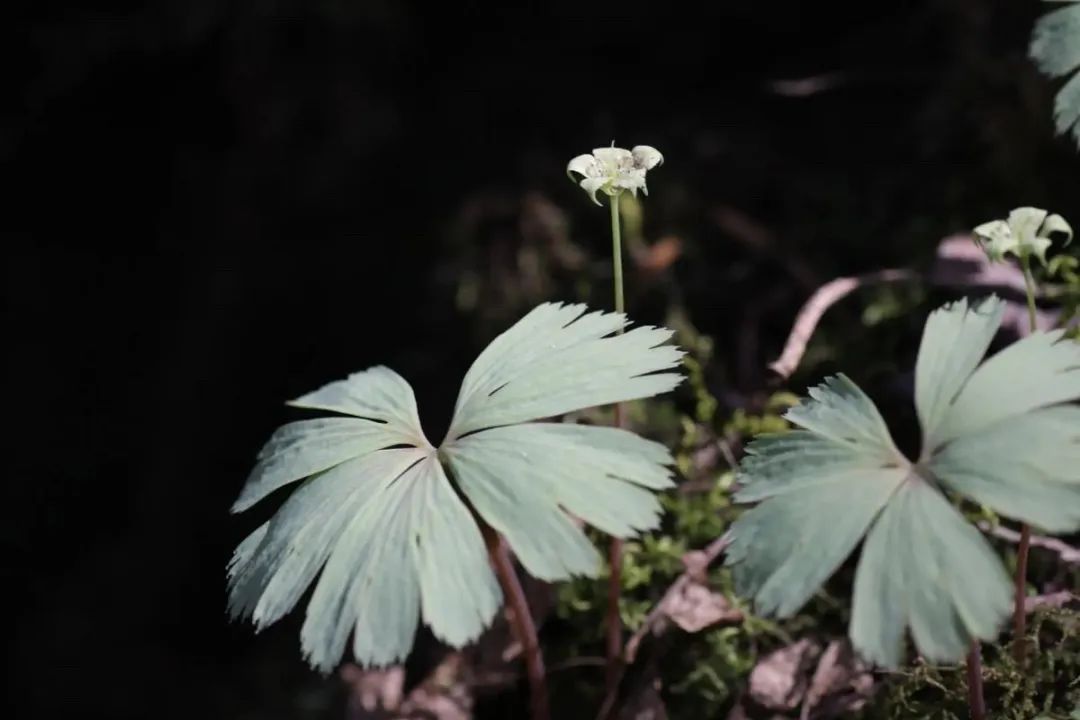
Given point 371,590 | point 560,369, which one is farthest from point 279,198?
point 371,590

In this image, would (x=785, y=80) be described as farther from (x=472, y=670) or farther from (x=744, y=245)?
(x=472, y=670)

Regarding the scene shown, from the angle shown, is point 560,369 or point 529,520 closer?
point 529,520

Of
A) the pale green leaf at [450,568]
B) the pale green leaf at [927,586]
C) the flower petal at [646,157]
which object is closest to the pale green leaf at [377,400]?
the pale green leaf at [450,568]

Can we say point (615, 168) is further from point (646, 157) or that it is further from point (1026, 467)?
point (1026, 467)

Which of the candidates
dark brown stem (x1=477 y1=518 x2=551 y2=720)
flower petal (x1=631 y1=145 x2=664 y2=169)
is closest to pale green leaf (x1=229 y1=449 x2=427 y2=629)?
dark brown stem (x1=477 y1=518 x2=551 y2=720)

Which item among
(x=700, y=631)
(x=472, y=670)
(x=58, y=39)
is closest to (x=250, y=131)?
(x=58, y=39)
